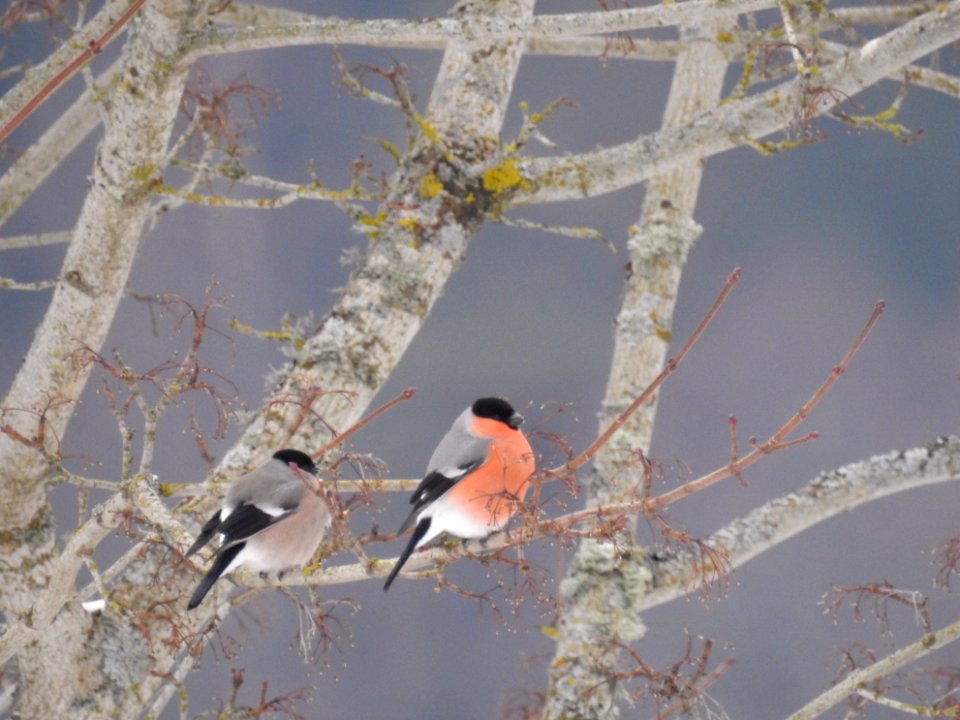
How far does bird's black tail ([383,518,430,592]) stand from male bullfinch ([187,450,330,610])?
18 cm

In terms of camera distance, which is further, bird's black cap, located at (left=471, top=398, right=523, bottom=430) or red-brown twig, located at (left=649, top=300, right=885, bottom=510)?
bird's black cap, located at (left=471, top=398, right=523, bottom=430)

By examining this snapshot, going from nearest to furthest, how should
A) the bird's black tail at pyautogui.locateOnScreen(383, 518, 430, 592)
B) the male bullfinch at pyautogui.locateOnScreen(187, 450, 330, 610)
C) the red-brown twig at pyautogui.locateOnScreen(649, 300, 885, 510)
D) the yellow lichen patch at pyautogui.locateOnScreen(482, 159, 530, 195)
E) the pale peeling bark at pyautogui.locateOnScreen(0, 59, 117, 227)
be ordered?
the red-brown twig at pyautogui.locateOnScreen(649, 300, 885, 510) → the bird's black tail at pyautogui.locateOnScreen(383, 518, 430, 592) → the male bullfinch at pyautogui.locateOnScreen(187, 450, 330, 610) → the yellow lichen patch at pyautogui.locateOnScreen(482, 159, 530, 195) → the pale peeling bark at pyautogui.locateOnScreen(0, 59, 117, 227)

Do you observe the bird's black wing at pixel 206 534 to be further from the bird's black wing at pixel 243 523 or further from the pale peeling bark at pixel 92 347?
the pale peeling bark at pixel 92 347

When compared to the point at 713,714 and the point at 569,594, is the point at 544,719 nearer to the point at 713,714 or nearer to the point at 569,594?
the point at 569,594

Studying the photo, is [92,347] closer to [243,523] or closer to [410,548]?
[243,523]

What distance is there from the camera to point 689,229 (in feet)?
11.9

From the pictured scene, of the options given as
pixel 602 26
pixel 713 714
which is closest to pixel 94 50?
pixel 602 26

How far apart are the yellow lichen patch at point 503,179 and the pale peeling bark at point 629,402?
29.7 inches

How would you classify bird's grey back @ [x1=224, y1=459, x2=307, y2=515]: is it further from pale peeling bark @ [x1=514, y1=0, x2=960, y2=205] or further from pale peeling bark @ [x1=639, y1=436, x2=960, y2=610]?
pale peeling bark @ [x1=639, y1=436, x2=960, y2=610]

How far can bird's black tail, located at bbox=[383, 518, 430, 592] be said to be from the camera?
1483 mm

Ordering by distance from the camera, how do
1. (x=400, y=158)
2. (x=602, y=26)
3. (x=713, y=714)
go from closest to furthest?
(x=602, y=26), (x=713, y=714), (x=400, y=158)

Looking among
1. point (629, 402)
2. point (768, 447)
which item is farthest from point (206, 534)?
point (629, 402)

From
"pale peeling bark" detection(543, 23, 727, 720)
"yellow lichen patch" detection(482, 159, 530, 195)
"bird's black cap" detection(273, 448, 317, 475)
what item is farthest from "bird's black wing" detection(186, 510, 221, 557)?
"yellow lichen patch" detection(482, 159, 530, 195)

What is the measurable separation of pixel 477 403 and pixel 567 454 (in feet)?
1.65
